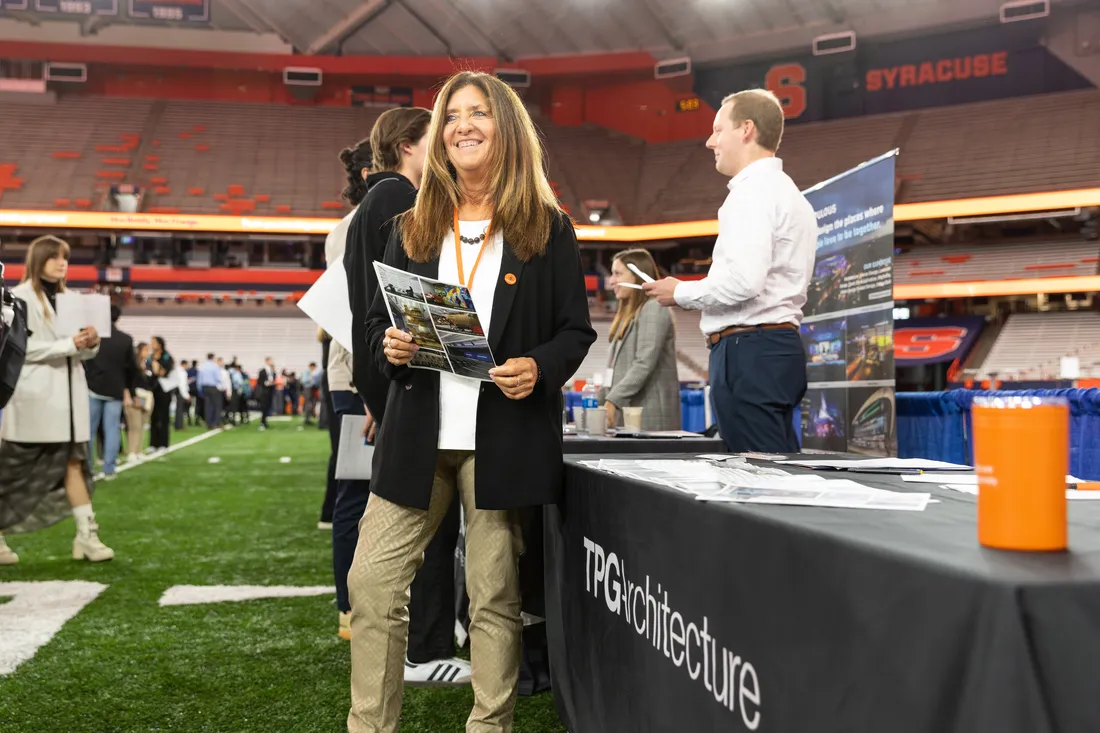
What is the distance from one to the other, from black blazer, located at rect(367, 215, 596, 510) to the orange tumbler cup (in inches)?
32.8

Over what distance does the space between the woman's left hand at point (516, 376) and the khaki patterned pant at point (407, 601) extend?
0.19 metres

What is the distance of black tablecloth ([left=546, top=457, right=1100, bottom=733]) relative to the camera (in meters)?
0.62

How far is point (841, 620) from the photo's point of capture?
0.77 m

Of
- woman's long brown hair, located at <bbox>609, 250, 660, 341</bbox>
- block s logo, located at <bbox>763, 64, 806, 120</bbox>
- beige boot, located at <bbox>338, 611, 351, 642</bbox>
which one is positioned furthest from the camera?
block s logo, located at <bbox>763, 64, 806, 120</bbox>

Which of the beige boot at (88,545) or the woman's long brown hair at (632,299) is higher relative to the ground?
the woman's long brown hair at (632,299)

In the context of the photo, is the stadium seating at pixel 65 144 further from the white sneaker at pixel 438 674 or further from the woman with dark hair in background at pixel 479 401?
the woman with dark hair in background at pixel 479 401

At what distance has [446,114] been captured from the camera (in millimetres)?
1621

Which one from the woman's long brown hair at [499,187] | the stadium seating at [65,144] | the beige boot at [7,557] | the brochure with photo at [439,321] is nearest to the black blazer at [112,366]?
the beige boot at [7,557]

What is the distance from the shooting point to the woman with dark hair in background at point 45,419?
3541 mm

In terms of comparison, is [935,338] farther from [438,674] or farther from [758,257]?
[438,674]

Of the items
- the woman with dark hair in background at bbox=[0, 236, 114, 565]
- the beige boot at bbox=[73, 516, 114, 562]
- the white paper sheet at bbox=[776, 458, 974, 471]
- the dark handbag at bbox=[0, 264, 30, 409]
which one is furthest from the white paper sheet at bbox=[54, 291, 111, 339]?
the white paper sheet at bbox=[776, 458, 974, 471]

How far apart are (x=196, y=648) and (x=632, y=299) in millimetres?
2276

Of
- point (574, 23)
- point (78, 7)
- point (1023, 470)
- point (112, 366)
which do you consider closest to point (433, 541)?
point (1023, 470)

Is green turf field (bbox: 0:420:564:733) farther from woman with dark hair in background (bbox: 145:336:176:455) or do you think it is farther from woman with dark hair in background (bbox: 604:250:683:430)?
woman with dark hair in background (bbox: 145:336:176:455)
